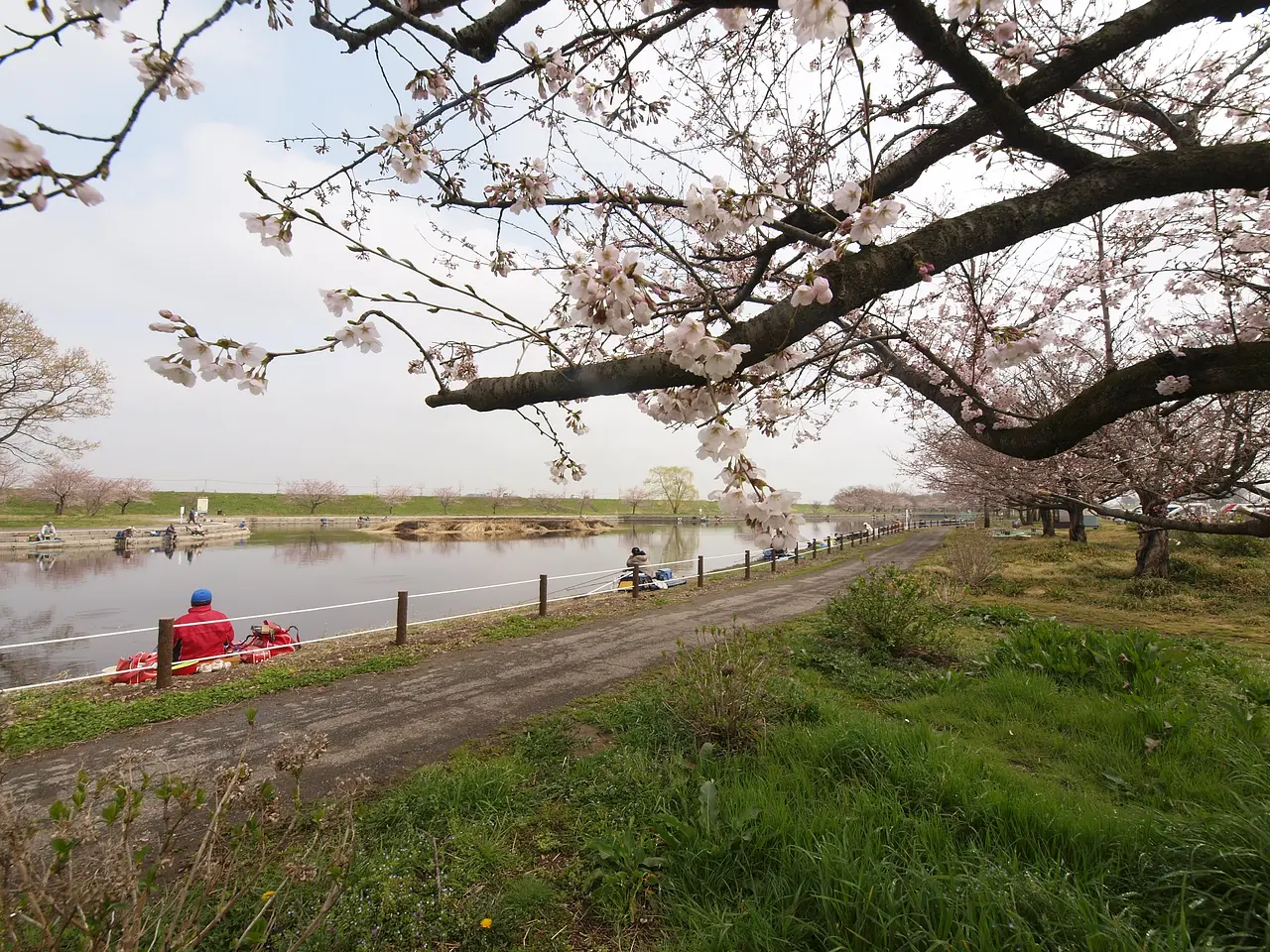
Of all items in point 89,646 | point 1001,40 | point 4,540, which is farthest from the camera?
point 4,540

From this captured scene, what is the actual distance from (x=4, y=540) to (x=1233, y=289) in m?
45.9

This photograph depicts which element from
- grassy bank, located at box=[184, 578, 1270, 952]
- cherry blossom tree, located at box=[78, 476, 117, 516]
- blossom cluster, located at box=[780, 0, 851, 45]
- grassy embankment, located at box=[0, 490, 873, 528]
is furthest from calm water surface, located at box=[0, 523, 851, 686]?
cherry blossom tree, located at box=[78, 476, 117, 516]

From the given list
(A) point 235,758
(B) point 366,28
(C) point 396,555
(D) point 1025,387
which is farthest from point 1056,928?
(C) point 396,555

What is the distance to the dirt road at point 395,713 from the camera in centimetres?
A: 378

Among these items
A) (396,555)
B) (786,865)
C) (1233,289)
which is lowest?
(396,555)

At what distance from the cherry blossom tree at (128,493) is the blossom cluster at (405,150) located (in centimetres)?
6111

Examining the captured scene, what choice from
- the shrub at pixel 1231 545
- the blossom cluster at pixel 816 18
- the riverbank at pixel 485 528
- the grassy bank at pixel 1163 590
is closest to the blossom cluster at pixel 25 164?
the blossom cluster at pixel 816 18

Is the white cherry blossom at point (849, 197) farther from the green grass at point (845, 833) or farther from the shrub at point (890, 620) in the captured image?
the shrub at point (890, 620)

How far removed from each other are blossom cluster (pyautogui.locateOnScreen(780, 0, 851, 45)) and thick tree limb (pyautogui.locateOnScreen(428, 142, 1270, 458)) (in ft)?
2.73

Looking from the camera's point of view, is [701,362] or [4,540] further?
[4,540]

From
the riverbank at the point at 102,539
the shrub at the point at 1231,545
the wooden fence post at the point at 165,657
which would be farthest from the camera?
the riverbank at the point at 102,539

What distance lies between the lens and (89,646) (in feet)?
32.6

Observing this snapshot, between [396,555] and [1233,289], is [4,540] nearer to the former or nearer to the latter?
[396,555]

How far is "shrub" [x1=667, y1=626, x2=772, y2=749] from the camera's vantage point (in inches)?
143
